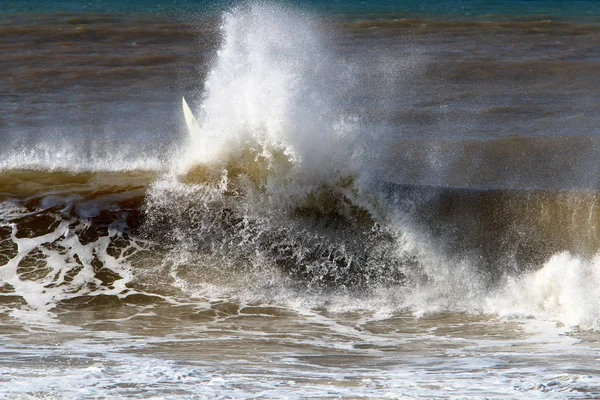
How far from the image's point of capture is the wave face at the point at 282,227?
779 cm

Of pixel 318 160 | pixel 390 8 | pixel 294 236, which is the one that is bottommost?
pixel 294 236

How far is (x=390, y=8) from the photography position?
28.1 meters

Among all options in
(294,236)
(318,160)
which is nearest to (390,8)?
(318,160)

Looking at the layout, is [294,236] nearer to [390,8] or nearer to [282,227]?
[282,227]

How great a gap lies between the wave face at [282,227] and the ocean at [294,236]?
24 millimetres

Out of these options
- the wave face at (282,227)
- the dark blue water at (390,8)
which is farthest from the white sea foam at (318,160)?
the dark blue water at (390,8)

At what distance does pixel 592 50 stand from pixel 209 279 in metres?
14.3

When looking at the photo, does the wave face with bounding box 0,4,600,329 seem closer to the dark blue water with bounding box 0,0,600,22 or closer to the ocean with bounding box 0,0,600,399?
the ocean with bounding box 0,0,600,399

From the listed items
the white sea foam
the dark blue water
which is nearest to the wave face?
the white sea foam

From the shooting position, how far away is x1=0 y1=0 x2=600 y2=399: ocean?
5688 millimetres

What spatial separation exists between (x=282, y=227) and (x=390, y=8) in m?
20.6

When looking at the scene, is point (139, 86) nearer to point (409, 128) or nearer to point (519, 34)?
point (409, 128)

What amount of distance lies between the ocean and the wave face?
2 cm

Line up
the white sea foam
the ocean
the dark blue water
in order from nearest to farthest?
the ocean → the white sea foam → the dark blue water
